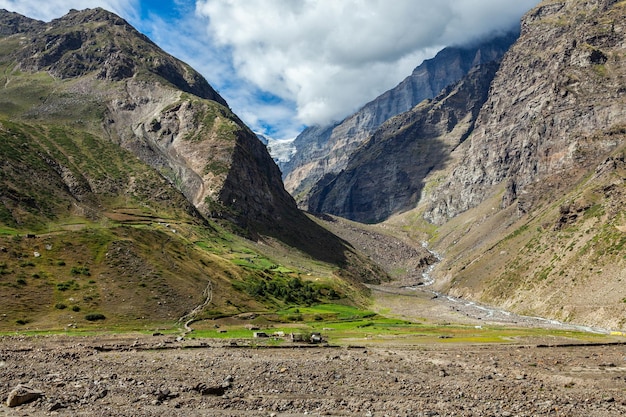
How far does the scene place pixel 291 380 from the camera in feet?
120

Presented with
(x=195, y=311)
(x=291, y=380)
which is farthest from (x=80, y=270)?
(x=291, y=380)

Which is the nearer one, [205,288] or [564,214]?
[205,288]

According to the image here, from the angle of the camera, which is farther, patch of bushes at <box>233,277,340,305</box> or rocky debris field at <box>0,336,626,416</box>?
patch of bushes at <box>233,277,340,305</box>

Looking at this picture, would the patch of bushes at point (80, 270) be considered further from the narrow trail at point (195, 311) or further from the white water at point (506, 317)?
the white water at point (506, 317)

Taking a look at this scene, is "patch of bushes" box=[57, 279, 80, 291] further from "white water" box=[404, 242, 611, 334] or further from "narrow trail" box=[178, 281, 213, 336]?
"white water" box=[404, 242, 611, 334]

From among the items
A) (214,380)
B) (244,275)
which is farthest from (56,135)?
(214,380)

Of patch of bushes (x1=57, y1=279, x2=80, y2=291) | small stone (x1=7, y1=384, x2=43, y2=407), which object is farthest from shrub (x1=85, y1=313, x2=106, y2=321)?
small stone (x1=7, y1=384, x2=43, y2=407)

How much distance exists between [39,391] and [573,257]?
5084 inches

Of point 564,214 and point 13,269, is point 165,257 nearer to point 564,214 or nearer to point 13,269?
point 13,269

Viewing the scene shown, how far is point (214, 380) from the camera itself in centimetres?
3547

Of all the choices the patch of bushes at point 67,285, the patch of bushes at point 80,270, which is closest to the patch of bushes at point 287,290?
the patch of bushes at point 80,270

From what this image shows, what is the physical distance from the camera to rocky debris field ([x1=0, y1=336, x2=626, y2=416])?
28328 mm

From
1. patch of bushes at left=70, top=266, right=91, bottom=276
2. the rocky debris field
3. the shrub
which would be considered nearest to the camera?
the rocky debris field

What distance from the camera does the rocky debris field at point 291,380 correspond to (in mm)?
28328
